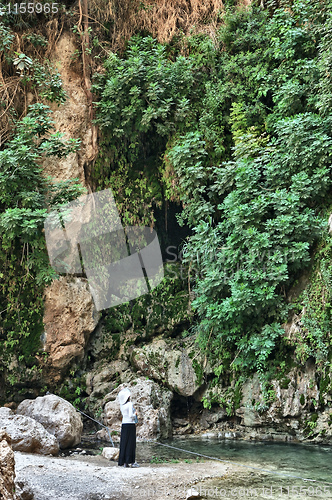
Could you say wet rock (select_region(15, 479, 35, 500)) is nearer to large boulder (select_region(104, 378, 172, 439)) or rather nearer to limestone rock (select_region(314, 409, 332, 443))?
large boulder (select_region(104, 378, 172, 439))

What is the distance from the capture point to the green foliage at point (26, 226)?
368 inches

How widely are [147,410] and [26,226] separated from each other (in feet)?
15.1

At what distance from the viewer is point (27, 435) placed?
6.69 m

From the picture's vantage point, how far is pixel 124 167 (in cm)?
1192

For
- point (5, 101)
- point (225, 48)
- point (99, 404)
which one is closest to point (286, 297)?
point (99, 404)

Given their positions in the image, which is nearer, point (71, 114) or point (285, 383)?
point (285, 383)

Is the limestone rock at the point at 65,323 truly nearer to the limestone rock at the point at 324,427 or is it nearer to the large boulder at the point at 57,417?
the large boulder at the point at 57,417

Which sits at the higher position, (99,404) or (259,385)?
(259,385)

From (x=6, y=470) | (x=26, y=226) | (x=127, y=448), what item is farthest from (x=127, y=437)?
(x=26, y=226)

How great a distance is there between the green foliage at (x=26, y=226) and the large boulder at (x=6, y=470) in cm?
601

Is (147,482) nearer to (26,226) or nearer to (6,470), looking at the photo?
(6,470)

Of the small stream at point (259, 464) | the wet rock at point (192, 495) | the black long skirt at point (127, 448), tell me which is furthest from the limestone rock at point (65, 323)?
the wet rock at point (192, 495)

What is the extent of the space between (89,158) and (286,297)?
6001 mm

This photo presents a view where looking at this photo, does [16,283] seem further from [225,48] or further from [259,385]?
[225,48]
